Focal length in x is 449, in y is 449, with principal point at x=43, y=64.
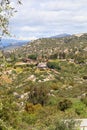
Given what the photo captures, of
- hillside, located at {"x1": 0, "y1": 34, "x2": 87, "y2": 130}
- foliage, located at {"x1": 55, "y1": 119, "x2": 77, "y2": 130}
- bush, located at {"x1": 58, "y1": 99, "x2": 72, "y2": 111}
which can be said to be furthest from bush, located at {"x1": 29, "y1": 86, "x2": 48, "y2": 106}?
foliage, located at {"x1": 55, "y1": 119, "x2": 77, "y2": 130}

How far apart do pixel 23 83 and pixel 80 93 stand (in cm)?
1800

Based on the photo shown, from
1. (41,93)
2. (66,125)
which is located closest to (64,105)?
(41,93)

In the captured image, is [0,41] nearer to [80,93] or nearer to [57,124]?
[57,124]

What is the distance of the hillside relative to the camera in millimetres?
21875

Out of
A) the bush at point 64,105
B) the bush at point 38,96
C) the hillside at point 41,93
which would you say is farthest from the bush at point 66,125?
the bush at point 38,96

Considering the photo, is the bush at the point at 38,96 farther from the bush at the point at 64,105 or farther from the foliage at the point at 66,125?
the foliage at the point at 66,125

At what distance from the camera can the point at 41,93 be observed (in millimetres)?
50625

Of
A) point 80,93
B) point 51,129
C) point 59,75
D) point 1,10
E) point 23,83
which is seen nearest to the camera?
point 1,10

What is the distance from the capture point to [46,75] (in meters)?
77.6

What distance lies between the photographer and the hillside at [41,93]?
861 inches

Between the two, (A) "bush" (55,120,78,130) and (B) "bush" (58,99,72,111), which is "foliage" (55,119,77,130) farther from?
(B) "bush" (58,99,72,111)

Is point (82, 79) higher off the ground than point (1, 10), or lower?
lower

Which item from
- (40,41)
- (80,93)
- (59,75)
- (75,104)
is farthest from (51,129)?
(40,41)

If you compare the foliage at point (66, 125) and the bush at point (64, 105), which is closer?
the foliage at point (66, 125)
